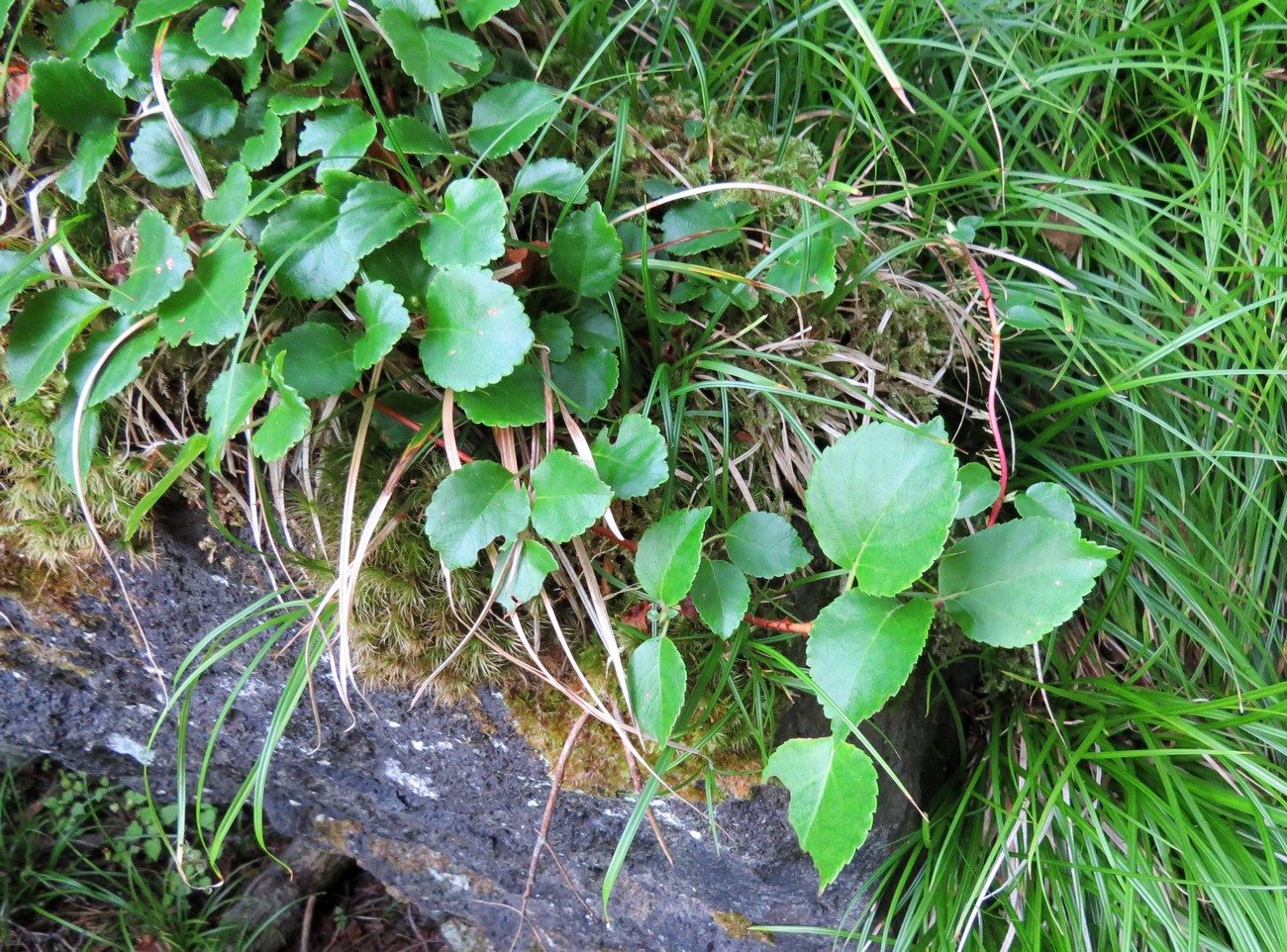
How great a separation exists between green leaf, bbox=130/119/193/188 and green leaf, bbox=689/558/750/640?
2.63 ft

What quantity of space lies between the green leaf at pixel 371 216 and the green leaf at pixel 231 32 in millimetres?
206

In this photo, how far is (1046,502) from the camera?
106cm

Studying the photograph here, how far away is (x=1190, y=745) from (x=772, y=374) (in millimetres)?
927

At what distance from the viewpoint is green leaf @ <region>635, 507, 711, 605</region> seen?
3.04 ft

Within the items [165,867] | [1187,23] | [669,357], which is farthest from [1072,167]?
[165,867]

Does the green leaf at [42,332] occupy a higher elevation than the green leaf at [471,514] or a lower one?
higher

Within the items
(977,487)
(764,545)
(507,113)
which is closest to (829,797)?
(764,545)

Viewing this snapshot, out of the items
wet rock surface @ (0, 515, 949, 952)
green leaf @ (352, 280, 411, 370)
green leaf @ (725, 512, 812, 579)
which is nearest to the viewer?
green leaf @ (352, 280, 411, 370)

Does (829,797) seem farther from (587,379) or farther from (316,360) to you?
(316,360)

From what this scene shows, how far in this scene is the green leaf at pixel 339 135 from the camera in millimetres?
946

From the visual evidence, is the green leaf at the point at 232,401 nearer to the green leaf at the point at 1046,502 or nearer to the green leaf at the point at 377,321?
the green leaf at the point at 377,321

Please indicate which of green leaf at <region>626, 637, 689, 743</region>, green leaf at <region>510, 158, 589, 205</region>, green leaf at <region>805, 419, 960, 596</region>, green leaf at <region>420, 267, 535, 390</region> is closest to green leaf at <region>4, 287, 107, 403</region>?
green leaf at <region>420, 267, 535, 390</region>

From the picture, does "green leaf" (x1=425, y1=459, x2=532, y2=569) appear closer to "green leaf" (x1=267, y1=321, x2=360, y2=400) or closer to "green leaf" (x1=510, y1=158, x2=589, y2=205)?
"green leaf" (x1=267, y1=321, x2=360, y2=400)

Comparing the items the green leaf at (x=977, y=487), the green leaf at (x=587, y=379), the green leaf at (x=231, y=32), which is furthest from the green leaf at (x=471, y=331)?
the green leaf at (x=977, y=487)
